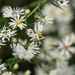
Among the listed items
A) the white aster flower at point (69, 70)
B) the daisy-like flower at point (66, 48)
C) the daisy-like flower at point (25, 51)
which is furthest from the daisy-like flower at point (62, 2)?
the white aster flower at point (69, 70)

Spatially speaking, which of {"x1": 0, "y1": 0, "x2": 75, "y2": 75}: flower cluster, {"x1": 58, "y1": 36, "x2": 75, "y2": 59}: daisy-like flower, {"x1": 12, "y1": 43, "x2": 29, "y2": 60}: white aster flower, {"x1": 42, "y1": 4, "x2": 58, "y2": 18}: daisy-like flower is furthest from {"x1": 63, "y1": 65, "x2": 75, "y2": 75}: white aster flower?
{"x1": 12, "y1": 43, "x2": 29, "y2": 60}: white aster flower

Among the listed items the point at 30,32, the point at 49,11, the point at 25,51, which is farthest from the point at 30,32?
the point at 49,11

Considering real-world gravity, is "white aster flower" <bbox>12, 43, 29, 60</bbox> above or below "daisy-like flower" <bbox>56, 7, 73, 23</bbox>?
below

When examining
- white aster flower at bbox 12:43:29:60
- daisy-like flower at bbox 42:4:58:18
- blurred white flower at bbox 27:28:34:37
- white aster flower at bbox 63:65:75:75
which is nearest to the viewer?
blurred white flower at bbox 27:28:34:37

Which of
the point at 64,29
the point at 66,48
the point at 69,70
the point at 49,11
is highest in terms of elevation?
the point at 49,11

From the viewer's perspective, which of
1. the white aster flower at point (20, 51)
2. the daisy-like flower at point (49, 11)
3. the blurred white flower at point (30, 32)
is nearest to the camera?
the blurred white flower at point (30, 32)

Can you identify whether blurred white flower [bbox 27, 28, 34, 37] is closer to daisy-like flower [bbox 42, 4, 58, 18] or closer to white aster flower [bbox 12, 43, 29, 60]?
white aster flower [bbox 12, 43, 29, 60]

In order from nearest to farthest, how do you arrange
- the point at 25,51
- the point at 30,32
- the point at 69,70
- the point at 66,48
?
the point at 30,32 → the point at 25,51 → the point at 66,48 → the point at 69,70

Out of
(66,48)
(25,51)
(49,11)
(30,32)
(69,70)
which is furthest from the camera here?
(49,11)

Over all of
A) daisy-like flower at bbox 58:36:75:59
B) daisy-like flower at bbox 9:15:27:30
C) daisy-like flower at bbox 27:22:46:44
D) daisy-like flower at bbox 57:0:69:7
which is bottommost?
daisy-like flower at bbox 58:36:75:59

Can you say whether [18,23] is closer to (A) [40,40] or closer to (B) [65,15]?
(A) [40,40]

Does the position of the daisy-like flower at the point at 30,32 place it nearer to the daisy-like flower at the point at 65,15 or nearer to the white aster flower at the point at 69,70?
the white aster flower at the point at 69,70
